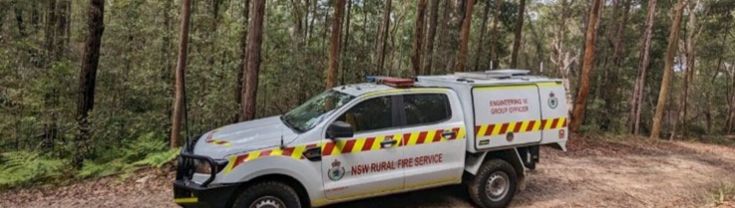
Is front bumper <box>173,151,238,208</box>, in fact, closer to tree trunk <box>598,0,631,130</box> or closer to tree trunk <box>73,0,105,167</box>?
tree trunk <box>73,0,105,167</box>

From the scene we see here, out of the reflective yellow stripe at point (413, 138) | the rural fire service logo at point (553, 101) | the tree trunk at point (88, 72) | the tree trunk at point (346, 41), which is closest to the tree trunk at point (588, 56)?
the rural fire service logo at point (553, 101)

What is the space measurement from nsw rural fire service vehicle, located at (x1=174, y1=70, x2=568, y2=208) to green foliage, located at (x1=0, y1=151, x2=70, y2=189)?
4.05m

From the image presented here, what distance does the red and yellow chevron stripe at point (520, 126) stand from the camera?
237 inches

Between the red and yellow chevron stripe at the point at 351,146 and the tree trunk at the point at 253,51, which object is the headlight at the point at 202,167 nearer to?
the red and yellow chevron stripe at the point at 351,146

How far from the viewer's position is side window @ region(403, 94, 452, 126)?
5766 millimetres

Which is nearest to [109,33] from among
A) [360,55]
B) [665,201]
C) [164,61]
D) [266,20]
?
[164,61]

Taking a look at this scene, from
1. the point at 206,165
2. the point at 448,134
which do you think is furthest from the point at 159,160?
the point at 448,134

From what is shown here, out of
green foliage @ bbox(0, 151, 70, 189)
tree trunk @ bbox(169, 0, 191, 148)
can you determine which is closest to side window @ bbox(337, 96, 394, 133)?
tree trunk @ bbox(169, 0, 191, 148)

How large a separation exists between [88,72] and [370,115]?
22.4ft

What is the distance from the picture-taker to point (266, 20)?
1925 cm

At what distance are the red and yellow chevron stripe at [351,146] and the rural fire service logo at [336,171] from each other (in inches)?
4.5

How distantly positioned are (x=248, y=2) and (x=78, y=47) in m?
5.62

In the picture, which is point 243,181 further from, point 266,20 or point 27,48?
point 266,20

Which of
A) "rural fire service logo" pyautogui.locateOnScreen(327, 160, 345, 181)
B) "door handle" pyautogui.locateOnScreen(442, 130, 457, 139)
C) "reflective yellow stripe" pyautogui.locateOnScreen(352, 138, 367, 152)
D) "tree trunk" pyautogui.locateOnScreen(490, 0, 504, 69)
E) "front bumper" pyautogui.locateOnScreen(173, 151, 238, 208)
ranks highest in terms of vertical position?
"tree trunk" pyautogui.locateOnScreen(490, 0, 504, 69)
